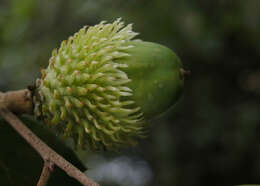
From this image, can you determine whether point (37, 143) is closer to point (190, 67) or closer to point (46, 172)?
point (46, 172)

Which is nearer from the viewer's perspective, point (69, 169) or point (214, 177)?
point (69, 169)

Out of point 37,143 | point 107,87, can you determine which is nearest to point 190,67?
point 107,87

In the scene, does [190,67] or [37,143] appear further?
[190,67]

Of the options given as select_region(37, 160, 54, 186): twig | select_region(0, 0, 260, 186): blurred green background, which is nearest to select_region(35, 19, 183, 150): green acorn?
select_region(37, 160, 54, 186): twig

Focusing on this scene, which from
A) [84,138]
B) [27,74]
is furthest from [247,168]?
[84,138]

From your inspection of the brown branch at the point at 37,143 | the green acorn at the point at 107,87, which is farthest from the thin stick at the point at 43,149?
the green acorn at the point at 107,87

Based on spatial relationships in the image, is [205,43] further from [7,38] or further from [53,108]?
[53,108]

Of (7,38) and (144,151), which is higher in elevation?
(7,38)
